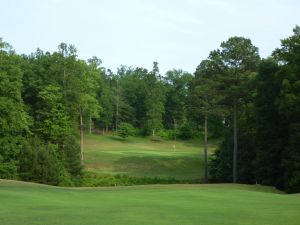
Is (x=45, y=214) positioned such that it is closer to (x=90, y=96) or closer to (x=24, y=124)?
(x=24, y=124)

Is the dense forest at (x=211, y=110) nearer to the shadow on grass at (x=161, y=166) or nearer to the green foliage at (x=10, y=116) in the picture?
the green foliage at (x=10, y=116)

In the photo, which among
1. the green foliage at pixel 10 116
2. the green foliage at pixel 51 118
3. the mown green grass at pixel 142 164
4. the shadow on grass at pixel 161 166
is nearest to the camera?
the green foliage at pixel 10 116

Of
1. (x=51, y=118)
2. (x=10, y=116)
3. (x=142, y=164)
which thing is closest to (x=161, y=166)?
(x=142, y=164)

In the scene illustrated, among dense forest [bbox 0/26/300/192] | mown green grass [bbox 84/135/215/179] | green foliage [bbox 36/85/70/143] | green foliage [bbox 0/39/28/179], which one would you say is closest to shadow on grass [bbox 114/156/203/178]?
mown green grass [bbox 84/135/215/179]

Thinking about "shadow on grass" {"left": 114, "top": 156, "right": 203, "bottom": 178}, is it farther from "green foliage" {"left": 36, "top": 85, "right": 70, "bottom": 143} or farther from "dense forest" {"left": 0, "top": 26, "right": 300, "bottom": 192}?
"green foliage" {"left": 36, "top": 85, "right": 70, "bottom": 143}

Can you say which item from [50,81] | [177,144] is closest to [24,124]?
[50,81]

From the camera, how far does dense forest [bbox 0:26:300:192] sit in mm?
40594

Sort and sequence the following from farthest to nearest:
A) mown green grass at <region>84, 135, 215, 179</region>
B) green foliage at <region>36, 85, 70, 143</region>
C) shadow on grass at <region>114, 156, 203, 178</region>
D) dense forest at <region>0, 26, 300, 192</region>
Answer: shadow on grass at <region>114, 156, 203, 178</region> < mown green grass at <region>84, 135, 215, 179</region> < green foliage at <region>36, 85, 70, 143</region> < dense forest at <region>0, 26, 300, 192</region>

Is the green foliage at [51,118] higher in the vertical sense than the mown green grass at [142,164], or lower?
higher

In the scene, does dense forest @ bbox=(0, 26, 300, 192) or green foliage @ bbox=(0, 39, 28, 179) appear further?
green foliage @ bbox=(0, 39, 28, 179)

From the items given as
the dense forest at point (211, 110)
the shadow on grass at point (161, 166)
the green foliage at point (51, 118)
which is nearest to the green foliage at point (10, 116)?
the dense forest at point (211, 110)

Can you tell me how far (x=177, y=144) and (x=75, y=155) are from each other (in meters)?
43.8

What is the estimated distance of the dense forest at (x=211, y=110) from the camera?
133 ft

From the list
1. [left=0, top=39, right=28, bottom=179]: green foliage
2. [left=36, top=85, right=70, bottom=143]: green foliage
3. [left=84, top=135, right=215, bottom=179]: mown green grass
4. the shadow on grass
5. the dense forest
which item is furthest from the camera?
the shadow on grass
